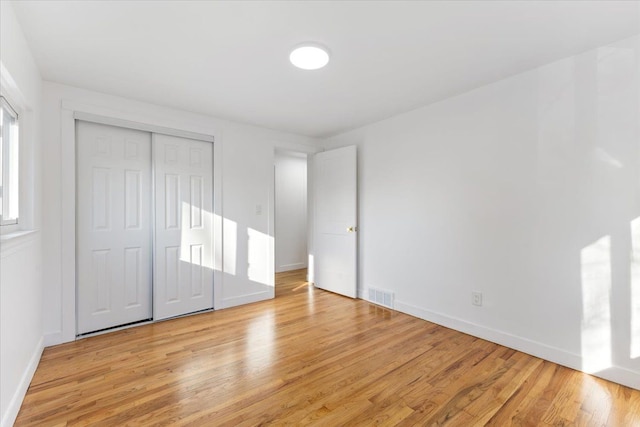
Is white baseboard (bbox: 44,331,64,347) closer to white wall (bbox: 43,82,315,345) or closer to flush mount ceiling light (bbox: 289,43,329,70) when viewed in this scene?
white wall (bbox: 43,82,315,345)

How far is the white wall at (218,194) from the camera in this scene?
2561mm

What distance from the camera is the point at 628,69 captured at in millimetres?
1974

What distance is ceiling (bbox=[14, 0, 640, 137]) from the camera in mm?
1676

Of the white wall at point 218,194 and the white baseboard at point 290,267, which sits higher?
the white wall at point 218,194

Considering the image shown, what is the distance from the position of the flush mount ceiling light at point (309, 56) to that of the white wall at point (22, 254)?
1.60 m

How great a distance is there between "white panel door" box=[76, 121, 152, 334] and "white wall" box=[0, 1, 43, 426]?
344mm

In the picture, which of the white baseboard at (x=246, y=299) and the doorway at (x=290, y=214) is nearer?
the white baseboard at (x=246, y=299)

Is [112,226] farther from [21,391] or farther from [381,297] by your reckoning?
[381,297]

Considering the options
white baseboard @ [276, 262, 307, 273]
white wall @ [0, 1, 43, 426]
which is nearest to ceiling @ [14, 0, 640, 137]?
white wall @ [0, 1, 43, 426]

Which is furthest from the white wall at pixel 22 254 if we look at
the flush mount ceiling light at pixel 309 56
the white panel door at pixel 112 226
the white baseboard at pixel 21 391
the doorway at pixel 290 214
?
the doorway at pixel 290 214

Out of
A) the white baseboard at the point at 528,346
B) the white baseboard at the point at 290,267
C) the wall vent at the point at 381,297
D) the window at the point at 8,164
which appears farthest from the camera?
the white baseboard at the point at 290,267

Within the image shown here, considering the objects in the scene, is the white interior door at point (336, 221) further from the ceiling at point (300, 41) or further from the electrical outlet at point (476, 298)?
the electrical outlet at point (476, 298)

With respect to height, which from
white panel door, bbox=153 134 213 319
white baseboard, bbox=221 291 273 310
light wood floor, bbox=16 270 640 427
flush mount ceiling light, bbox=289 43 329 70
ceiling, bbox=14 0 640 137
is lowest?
light wood floor, bbox=16 270 640 427

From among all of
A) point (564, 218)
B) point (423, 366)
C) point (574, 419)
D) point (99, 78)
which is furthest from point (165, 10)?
point (574, 419)
